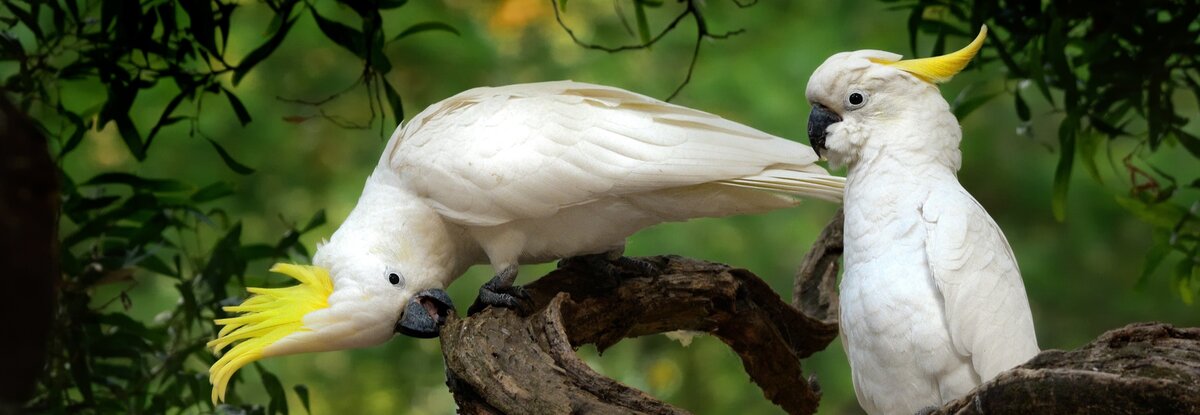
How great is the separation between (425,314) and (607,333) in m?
0.31

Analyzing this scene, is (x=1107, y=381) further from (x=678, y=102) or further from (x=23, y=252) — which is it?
(x=678, y=102)

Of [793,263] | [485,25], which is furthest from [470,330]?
[485,25]

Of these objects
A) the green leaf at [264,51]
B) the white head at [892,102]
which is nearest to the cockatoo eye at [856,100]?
the white head at [892,102]

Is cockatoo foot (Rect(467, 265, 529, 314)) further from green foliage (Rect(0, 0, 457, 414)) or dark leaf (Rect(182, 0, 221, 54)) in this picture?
dark leaf (Rect(182, 0, 221, 54))

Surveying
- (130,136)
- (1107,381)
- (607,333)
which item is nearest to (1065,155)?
(607,333)

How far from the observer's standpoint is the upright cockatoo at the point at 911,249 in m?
1.35

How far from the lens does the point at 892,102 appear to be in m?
1.49

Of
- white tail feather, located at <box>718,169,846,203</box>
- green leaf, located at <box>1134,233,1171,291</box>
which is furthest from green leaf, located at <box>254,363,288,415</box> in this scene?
green leaf, located at <box>1134,233,1171,291</box>

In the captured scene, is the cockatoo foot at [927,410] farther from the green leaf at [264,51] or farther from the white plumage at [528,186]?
the green leaf at [264,51]

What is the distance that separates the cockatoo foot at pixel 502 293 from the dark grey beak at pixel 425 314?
4cm

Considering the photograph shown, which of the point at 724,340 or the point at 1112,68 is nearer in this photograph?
the point at 724,340

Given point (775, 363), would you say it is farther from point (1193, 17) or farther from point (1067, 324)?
point (1067, 324)

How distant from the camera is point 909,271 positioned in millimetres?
1391

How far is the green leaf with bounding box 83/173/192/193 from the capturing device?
2.10 metres
